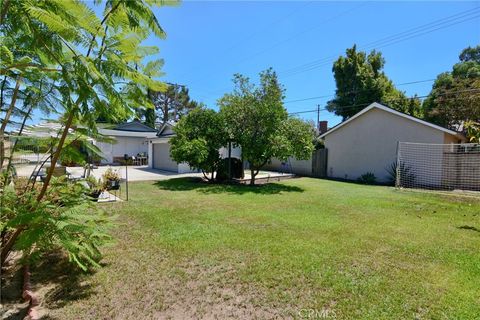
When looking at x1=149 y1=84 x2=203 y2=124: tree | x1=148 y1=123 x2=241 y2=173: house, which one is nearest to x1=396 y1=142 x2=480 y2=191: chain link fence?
x1=148 y1=123 x2=241 y2=173: house

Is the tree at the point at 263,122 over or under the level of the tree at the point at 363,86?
under

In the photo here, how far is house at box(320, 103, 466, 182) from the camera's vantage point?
593 inches

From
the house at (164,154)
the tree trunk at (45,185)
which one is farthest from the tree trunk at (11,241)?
the house at (164,154)

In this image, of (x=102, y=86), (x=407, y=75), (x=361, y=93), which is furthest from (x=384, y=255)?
(x=361, y=93)

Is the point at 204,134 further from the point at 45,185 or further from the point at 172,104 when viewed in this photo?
the point at 172,104

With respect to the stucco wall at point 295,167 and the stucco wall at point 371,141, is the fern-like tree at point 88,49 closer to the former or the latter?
the stucco wall at point 371,141

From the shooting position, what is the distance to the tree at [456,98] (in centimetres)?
1967

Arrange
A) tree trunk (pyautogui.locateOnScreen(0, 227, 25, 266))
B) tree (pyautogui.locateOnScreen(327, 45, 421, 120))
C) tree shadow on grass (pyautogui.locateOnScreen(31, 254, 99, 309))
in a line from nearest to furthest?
tree trunk (pyautogui.locateOnScreen(0, 227, 25, 266)), tree shadow on grass (pyautogui.locateOnScreen(31, 254, 99, 309)), tree (pyautogui.locateOnScreen(327, 45, 421, 120))

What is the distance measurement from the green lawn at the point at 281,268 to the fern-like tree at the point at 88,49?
4.84 ft

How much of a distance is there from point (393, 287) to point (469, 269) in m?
1.61

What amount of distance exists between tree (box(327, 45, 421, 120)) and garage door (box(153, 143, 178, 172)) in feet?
62.2

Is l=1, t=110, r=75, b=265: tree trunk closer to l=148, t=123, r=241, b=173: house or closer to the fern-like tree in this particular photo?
the fern-like tree

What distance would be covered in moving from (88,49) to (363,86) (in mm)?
29747

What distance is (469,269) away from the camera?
14.0ft
